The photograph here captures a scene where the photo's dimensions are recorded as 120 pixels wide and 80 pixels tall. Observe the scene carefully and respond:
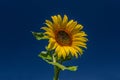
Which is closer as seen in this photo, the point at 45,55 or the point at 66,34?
the point at 45,55

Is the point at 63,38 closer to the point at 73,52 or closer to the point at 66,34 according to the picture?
the point at 66,34

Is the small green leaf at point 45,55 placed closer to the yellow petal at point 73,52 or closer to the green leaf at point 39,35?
the green leaf at point 39,35

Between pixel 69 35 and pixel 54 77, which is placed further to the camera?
pixel 69 35

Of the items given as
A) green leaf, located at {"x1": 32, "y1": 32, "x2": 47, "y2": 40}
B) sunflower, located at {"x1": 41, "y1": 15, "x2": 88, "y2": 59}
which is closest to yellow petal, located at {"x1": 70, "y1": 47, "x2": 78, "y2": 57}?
sunflower, located at {"x1": 41, "y1": 15, "x2": 88, "y2": 59}

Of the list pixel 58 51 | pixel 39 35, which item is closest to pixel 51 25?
pixel 39 35

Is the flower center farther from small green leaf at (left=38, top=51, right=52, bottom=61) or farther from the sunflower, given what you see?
small green leaf at (left=38, top=51, right=52, bottom=61)

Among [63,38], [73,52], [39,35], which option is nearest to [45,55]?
[39,35]

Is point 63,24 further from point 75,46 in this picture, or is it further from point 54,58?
point 54,58
